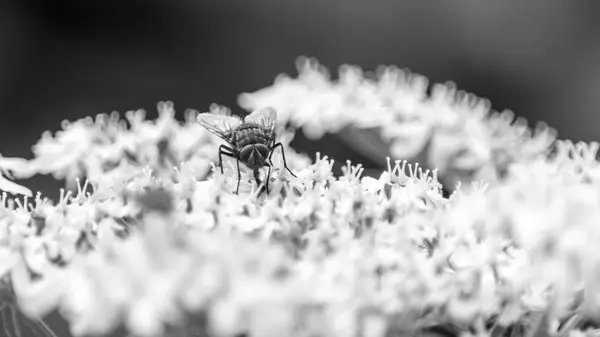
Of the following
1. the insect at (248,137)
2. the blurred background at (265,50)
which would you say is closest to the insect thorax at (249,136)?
the insect at (248,137)

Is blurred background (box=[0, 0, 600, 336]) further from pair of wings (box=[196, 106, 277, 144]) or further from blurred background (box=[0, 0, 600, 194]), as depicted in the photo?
pair of wings (box=[196, 106, 277, 144])

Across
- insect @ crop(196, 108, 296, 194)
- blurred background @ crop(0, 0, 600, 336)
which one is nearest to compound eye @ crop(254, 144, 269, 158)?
insect @ crop(196, 108, 296, 194)

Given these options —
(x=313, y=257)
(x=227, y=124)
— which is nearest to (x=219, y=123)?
(x=227, y=124)

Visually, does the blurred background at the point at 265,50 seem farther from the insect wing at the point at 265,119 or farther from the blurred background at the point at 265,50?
the insect wing at the point at 265,119

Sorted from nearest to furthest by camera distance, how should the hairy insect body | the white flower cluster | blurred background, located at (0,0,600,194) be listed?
the white flower cluster → the hairy insect body → blurred background, located at (0,0,600,194)

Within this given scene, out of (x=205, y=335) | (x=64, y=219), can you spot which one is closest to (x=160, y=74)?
(x=64, y=219)

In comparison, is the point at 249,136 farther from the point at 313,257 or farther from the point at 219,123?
the point at 313,257
